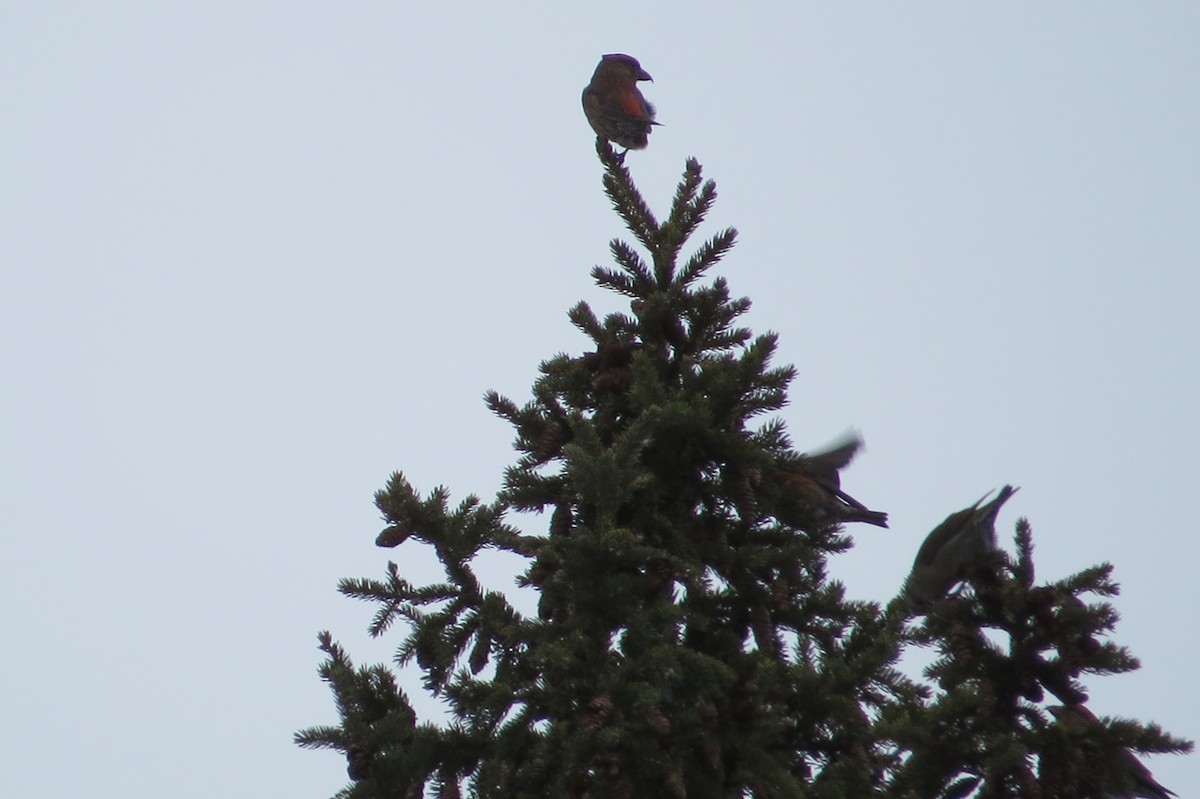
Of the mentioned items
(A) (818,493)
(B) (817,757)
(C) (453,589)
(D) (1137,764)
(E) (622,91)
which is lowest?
(D) (1137,764)

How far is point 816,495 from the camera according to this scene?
4.77 metres

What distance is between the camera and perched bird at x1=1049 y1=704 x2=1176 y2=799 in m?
3.56

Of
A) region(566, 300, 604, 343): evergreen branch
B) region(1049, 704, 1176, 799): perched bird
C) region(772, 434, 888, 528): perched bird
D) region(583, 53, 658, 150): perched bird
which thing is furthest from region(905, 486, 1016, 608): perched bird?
region(583, 53, 658, 150): perched bird

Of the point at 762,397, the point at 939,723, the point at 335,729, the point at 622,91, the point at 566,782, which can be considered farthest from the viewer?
the point at 622,91

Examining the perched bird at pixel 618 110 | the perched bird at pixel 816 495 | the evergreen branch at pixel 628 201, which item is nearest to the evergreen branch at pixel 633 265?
the evergreen branch at pixel 628 201

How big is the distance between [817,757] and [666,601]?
0.88 metres

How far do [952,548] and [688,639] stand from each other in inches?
42.6

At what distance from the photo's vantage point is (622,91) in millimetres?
7016

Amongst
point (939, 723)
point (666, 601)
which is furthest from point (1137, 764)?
point (666, 601)

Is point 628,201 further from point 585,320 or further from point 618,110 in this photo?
point 618,110

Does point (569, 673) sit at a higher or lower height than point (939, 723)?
higher

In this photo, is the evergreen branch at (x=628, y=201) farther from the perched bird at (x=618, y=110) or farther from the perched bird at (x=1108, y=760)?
the perched bird at (x=1108, y=760)

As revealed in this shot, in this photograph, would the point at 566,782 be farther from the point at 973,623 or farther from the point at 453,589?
the point at 973,623

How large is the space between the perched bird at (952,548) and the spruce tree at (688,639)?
35 centimetres
